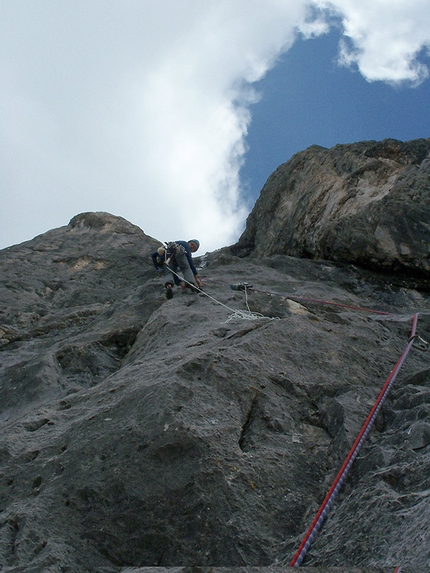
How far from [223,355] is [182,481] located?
150cm

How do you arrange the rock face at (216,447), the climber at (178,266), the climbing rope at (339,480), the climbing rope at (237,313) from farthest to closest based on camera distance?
the climber at (178,266) → the climbing rope at (237,313) → the rock face at (216,447) → the climbing rope at (339,480)

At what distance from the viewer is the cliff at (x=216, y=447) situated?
3490 millimetres

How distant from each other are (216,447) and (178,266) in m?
5.35

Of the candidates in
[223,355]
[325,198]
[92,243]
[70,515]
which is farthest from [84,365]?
[325,198]

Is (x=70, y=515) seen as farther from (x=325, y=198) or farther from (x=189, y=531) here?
(x=325, y=198)

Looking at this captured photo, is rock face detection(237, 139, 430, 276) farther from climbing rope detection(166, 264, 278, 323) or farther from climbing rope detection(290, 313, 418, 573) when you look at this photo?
climbing rope detection(290, 313, 418, 573)

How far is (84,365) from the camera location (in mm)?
7141

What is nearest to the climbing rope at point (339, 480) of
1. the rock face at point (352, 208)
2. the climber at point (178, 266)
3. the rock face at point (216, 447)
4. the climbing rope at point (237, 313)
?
the rock face at point (216, 447)

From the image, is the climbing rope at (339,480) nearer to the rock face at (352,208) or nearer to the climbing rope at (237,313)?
the climbing rope at (237,313)

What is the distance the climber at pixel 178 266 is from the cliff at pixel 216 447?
38.8 inches

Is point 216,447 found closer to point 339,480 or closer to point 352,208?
point 339,480

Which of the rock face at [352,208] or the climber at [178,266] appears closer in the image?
the climber at [178,266]

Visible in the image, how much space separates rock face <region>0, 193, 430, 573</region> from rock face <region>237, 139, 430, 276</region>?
8.57ft

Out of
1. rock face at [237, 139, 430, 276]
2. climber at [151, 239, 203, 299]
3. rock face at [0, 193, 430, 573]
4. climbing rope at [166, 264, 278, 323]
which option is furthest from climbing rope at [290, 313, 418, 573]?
rock face at [237, 139, 430, 276]
